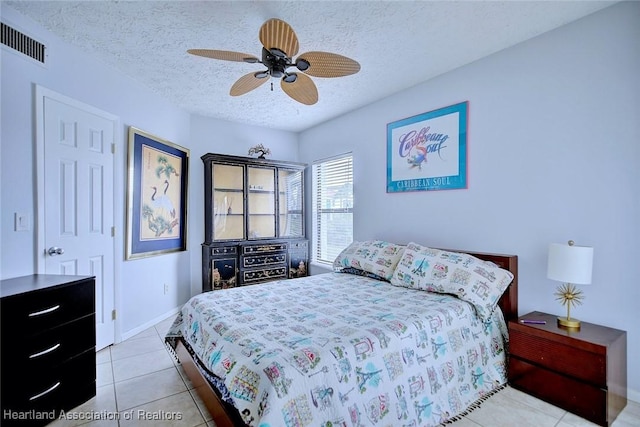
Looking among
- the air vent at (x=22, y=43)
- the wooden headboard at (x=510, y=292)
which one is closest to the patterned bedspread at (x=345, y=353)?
the wooden headboard at (x=510, y=292)

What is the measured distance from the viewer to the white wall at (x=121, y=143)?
6.75 ft

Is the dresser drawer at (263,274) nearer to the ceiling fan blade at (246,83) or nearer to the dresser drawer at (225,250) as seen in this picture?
the dresser drawer at (225,250)

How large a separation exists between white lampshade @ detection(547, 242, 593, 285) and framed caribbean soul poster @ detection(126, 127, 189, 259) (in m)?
3.81

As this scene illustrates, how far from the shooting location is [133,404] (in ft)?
6.54

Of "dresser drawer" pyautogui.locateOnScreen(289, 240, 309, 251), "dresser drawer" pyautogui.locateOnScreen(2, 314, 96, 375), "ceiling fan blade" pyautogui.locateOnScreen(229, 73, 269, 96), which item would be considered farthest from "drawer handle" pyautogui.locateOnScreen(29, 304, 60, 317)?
"dresser drawer" pyautogui.locateOnScreen(289, 240, 309, 251)

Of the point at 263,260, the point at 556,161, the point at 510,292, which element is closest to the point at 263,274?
the point at 263,260

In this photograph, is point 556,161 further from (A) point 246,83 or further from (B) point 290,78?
(A) point 246,83

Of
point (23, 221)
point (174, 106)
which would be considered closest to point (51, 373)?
point (23, 221)

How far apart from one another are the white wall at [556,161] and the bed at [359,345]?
0.31 meters

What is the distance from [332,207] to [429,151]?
1806 millimetres

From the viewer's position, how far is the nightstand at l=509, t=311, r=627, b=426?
5.74 ft

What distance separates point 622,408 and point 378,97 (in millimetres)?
3397

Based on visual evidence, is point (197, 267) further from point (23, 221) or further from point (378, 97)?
point (378, 97)

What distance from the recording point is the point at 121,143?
3014 mm
